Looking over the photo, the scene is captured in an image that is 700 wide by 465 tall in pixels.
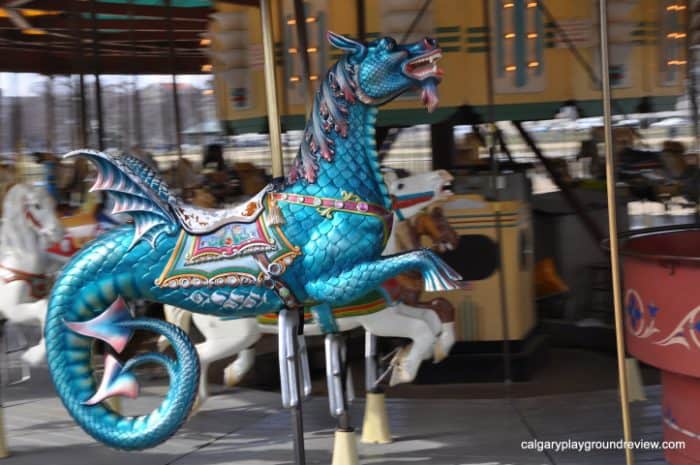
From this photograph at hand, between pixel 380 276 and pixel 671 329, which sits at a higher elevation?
pixel 380 276

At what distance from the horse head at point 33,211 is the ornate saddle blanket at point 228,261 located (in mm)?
Answer: 2361

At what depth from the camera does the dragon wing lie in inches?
141

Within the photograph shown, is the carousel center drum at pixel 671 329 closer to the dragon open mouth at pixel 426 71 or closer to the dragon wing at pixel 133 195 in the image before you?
the dragon open mouth at pixel 426 71

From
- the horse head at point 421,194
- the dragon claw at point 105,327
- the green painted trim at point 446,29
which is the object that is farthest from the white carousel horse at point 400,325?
the green painted trim at point 446,29

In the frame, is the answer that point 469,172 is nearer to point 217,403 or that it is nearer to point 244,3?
point 244,3

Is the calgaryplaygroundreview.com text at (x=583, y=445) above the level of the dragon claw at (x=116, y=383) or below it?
below

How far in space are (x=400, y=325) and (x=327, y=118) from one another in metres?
1.71

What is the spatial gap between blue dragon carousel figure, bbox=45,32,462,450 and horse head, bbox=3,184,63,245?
2.20 m

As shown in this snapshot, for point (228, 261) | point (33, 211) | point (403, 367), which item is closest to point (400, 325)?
point (403, 367)

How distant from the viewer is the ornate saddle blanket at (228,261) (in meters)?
3.60

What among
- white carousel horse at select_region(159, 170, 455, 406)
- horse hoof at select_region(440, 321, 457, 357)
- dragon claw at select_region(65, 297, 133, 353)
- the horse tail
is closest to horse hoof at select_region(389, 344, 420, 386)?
white carousel horse at select_region(159, 170, 455, 406)

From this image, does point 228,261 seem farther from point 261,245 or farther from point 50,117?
point 50,117

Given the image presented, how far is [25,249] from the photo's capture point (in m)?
5.77

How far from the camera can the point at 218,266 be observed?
3.61m
